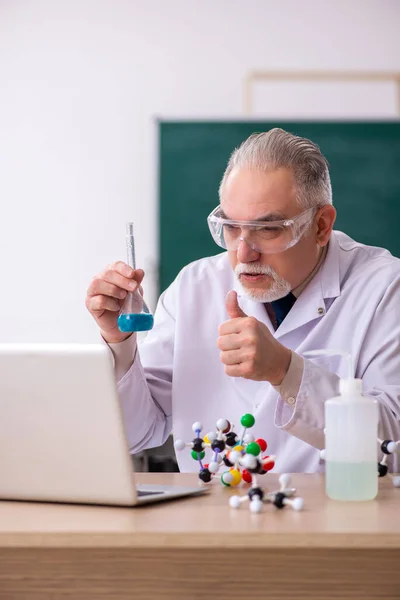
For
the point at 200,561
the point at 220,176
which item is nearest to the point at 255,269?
the point at 200,561

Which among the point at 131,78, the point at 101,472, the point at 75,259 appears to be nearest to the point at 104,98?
the point at 131,78

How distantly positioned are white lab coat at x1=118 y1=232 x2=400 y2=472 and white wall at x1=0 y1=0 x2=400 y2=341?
252 cm

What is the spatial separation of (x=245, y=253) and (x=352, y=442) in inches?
28.5

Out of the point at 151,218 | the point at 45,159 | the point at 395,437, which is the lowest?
the point at 395,437

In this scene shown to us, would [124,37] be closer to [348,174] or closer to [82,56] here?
[82,56]

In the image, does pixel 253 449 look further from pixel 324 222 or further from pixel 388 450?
pixel 324 222

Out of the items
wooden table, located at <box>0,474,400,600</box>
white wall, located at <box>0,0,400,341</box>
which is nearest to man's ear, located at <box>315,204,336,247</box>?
wooden table, located at <box>0,474,400,600</box>

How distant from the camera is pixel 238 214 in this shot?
1.78m

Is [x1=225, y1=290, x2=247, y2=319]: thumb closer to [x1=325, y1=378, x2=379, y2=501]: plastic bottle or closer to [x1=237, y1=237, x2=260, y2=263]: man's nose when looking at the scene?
[x1=237, y1=237, x2=260, y2=263]: man's nose

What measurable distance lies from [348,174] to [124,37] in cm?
142

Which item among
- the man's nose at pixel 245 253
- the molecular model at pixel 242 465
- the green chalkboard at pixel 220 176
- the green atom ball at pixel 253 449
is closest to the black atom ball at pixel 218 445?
the molecular model at pixel 242 465

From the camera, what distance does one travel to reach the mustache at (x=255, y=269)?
1784 millimetres

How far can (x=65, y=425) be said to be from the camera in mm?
1025

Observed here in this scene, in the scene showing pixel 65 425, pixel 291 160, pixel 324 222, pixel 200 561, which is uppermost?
pixel 291 160
